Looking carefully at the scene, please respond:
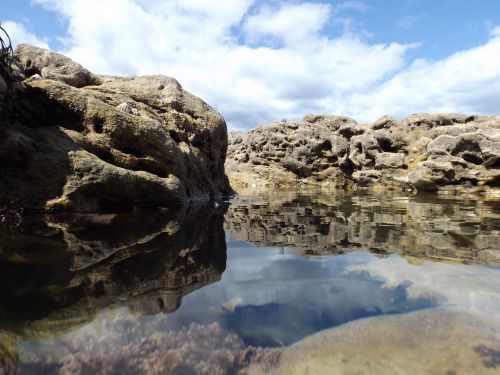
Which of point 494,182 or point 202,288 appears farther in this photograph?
point 494,182

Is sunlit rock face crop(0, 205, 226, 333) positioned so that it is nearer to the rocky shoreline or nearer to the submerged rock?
the submerged rock

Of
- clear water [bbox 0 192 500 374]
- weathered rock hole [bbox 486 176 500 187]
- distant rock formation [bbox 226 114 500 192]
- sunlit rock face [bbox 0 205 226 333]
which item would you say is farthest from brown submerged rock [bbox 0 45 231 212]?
weathered rock hole [bbox 486 176 500 187]

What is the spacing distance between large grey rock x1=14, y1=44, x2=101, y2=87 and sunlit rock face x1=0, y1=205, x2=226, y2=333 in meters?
7.47

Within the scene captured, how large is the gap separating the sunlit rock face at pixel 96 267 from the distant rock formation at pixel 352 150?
17.1 m

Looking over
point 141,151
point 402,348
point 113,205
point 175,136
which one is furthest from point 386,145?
point 402,348

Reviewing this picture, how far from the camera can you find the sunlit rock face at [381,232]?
5012 mm

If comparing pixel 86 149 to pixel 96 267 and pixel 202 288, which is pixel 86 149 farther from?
pixel 202 288

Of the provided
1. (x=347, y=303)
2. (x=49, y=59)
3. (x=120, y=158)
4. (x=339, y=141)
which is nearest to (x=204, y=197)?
(x=120, y=158)

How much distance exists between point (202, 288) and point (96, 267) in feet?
4.18

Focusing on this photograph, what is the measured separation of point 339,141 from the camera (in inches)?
1099

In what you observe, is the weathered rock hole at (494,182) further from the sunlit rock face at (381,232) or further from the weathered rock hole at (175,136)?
the weathered rock hole at (175,136)

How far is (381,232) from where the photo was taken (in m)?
6.53

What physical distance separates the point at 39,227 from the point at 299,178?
2287cm

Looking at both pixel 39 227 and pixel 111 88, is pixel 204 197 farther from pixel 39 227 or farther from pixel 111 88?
pixel 39 227
